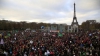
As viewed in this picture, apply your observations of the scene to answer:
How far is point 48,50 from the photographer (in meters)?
16.7

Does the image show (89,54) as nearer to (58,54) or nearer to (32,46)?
(58,54)

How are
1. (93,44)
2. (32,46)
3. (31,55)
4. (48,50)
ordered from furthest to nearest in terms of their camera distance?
(93,44)
(32,46)
(48,50)
(31,55)

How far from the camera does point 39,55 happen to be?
1608 cm

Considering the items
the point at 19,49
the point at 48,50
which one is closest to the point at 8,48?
the point at 19,49

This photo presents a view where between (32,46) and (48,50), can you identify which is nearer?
(48,50)

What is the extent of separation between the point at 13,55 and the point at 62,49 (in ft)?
17.8

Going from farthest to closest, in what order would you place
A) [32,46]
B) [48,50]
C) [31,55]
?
[32,46]
[48,50]
[31,55]

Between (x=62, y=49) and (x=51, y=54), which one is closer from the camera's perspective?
(x=51, y=54)

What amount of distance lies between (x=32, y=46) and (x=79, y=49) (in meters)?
5.49

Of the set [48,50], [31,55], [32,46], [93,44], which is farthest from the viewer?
[93,44]

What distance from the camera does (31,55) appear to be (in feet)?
50.6

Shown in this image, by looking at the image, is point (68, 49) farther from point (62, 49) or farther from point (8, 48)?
point (8, 48)

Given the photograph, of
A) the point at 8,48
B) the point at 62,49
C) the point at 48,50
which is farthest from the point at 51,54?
the point at 8,48

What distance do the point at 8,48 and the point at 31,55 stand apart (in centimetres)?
335
